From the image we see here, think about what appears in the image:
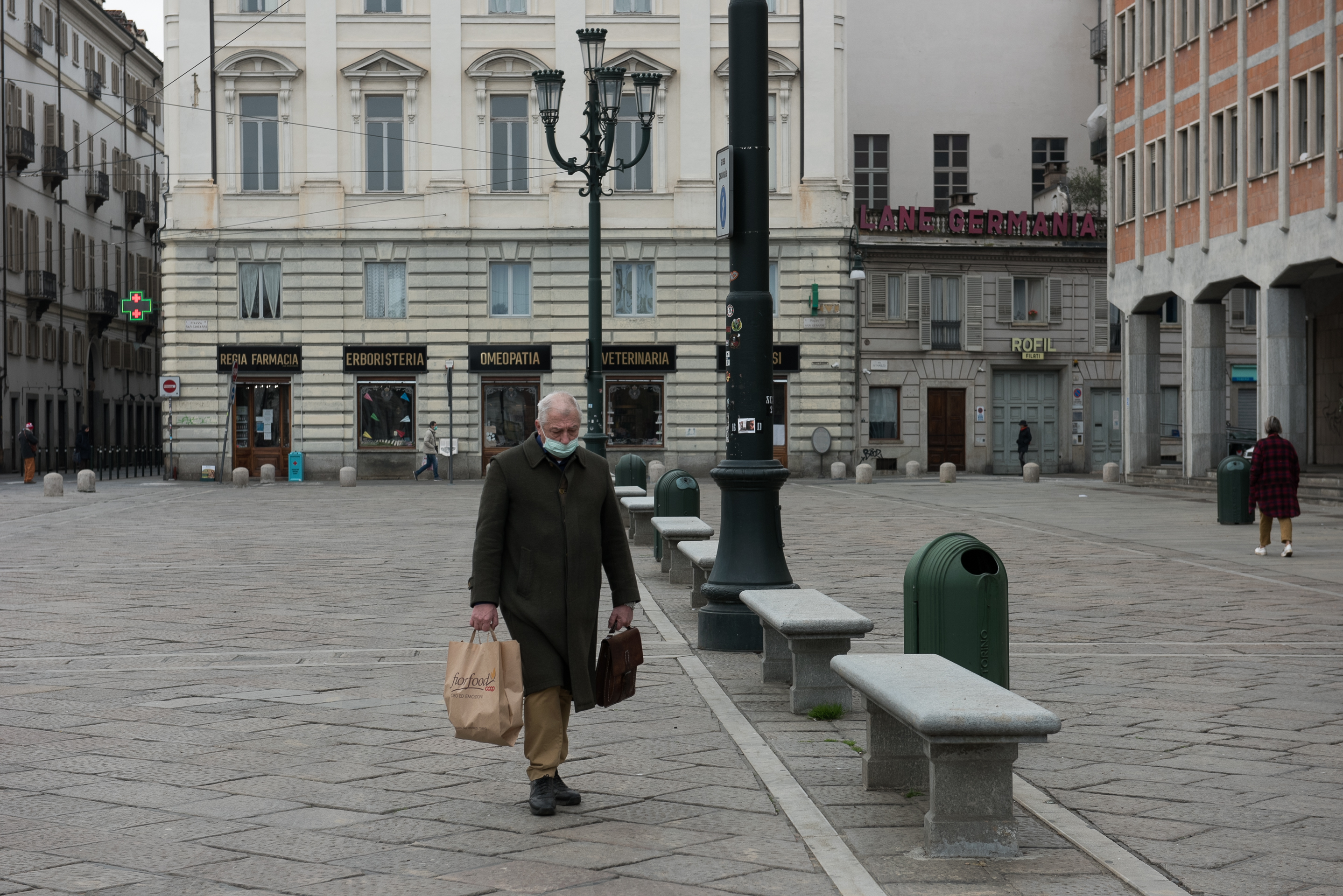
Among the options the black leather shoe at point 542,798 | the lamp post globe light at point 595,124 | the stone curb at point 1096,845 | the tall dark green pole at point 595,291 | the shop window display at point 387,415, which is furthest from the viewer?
the shop window display at point 387,415

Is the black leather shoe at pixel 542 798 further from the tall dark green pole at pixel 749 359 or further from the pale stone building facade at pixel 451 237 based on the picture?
the pale stone building facade at pixel 451 237

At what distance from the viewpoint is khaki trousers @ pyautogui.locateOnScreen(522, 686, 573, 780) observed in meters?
5.84

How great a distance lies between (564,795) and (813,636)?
6.13 feet

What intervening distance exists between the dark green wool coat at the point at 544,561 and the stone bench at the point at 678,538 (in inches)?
289

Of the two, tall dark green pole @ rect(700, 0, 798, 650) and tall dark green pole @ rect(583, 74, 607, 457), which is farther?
tall dark green pole @ rect(583, 74, 607, 457)

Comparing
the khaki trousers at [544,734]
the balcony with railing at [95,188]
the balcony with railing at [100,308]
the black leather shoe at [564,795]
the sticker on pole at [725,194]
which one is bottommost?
the black leather shoe at [564,795]

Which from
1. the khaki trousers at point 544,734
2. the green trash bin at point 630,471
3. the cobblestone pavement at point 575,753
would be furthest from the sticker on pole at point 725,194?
the green trash bin at point 630,471

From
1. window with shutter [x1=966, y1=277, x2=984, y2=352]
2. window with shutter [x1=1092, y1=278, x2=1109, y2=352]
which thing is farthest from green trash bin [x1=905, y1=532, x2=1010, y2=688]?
window with shutter [x1=1092, y1=278, x2=1109, y2=352]

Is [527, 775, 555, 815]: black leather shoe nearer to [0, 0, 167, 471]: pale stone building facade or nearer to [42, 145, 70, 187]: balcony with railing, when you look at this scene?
[0, 0, 167, 471]: pale stone building facade

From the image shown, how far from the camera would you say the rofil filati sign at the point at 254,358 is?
4003cm

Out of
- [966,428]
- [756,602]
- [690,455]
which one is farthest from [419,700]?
[966,428]

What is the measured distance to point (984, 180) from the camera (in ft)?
185

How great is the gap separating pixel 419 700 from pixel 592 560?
8.59 ft

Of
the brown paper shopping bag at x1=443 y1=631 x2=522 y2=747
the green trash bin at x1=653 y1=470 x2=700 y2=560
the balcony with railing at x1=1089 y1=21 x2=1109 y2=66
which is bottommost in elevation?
the brown paper shopping bag at x1=443 y1=631 x2=522 y2=747
